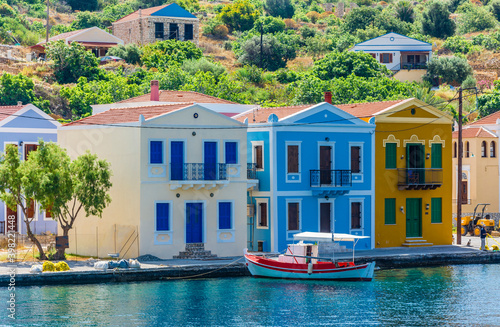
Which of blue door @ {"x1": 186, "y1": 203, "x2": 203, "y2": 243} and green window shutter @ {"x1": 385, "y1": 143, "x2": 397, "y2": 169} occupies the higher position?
green window shutter @ {"x1": 385, "y1": 143, "x2": 397, "y2": 169}

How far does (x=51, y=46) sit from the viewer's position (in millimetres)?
85938

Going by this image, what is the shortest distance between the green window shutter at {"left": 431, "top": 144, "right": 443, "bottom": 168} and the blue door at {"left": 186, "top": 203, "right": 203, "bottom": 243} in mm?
13826

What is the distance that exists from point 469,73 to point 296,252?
68322mm

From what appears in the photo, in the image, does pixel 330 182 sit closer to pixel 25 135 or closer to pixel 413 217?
pixel 413 217

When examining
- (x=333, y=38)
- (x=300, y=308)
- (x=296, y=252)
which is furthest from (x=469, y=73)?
(x=300, y=308)

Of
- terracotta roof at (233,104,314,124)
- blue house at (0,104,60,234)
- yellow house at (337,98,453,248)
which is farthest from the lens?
yellow house at (337,98,453,248)

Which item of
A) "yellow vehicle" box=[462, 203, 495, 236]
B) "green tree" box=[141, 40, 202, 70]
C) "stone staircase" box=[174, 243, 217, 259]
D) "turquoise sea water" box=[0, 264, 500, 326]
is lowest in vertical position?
"turquoise sea water" box=[0, 264, 500, 326]

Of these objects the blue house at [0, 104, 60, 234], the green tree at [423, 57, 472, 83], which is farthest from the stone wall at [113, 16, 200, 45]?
the blue house at [0, 104, 60, 234]

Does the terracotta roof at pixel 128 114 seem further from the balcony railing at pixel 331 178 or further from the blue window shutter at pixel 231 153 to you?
the balcony railing at pixel 331 178

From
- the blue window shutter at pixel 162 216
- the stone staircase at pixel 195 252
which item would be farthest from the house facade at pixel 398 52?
the blue window shutter at pixel 162 216

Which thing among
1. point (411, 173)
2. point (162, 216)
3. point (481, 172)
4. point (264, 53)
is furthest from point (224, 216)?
point (264, 53)

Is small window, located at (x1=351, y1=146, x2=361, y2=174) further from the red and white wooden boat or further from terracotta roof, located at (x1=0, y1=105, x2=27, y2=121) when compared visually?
terracotta roof, located at (x1=0, y1=105, x2=27, y2=121)

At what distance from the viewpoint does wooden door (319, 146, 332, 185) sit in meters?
45.8

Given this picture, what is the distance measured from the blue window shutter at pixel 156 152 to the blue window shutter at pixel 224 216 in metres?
3.57
